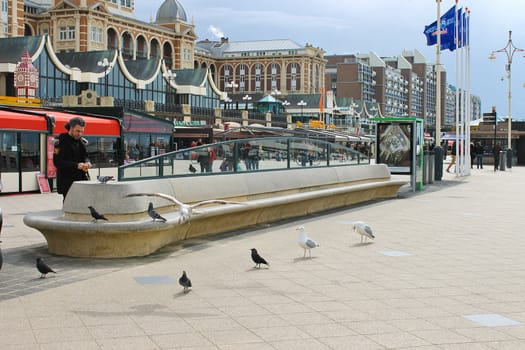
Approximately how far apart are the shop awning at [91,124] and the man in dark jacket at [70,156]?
41.8ft

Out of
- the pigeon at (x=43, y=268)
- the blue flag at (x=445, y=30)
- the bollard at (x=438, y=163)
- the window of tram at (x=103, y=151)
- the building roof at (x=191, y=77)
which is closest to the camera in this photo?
the pigeon at (x=43, y=268)

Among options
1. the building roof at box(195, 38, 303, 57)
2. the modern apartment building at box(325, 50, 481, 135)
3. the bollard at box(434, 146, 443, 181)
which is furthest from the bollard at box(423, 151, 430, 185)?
the modern apartment building at box(325, 50, 481, 135)

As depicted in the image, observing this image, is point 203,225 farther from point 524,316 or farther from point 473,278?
point 524,316

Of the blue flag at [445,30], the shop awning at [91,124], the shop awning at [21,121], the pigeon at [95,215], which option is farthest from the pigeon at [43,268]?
the blue flag at [445,30]

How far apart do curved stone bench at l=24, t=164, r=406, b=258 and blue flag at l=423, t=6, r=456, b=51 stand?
67.5ft

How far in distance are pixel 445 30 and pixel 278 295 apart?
29156mm

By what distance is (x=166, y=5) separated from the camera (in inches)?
4606

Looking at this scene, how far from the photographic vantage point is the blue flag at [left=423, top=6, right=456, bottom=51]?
3344 centimetres

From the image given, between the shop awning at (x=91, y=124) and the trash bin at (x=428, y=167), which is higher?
the shop awning at (x=91, y=124)

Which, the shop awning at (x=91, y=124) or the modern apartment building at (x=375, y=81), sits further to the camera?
the modern apartment building at (x=375, y=81)

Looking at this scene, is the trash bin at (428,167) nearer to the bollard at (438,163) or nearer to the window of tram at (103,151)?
the bollard at (438,163)

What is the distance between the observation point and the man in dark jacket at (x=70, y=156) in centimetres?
930

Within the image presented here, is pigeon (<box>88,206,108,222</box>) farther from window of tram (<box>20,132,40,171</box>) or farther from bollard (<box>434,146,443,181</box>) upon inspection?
bollard (<box>434,146,443,181</box>)

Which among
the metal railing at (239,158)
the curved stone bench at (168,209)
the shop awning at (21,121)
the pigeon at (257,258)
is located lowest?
the pigeon at (257,258)
